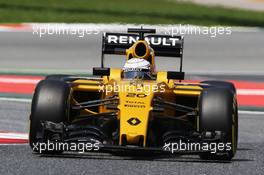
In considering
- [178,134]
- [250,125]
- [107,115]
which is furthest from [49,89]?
[250,125]

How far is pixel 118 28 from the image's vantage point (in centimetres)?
2191

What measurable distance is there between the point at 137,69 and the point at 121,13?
46.2 feet

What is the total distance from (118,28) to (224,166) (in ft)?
41.4

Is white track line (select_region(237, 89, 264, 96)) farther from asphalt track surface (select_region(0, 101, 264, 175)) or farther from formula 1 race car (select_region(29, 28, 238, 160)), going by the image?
formula 1 race car (select_region(29, 28, 238, 160))

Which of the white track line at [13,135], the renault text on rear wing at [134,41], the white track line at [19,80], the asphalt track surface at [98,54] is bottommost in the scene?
the white track line at [13,135]

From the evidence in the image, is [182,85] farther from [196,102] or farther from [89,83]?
[89,83]

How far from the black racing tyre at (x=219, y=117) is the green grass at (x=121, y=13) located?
42.1 ft

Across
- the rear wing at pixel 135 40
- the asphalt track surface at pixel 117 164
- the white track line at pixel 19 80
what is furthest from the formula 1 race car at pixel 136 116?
the white track line at pixel 19 80

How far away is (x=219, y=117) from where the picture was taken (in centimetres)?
976

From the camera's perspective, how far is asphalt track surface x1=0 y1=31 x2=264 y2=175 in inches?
363

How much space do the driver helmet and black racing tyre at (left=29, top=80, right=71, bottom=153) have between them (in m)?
0.85

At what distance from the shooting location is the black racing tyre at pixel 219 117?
9734 mm

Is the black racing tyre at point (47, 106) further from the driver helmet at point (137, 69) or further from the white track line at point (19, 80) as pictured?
the white track line at point (19, 80)

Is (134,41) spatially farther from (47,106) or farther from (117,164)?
(117,164)
